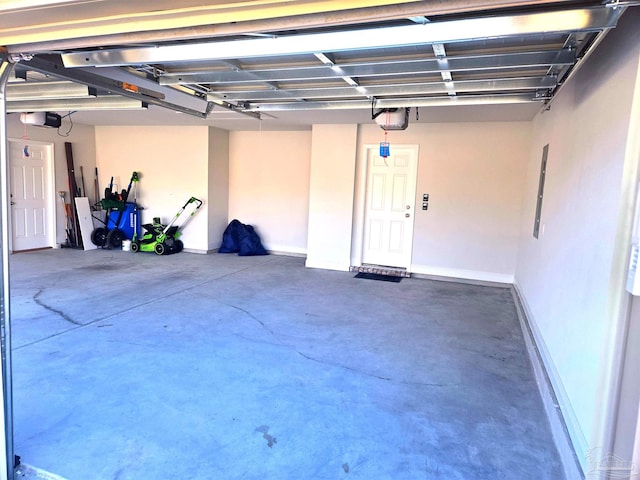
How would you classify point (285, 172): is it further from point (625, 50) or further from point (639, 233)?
point (639, 233)

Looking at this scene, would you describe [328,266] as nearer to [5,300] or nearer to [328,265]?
[328,265]

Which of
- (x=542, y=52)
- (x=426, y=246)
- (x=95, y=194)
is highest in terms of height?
(x=542, y=52)

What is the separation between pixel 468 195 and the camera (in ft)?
20.5

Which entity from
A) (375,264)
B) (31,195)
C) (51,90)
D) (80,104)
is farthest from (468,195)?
(31,195)

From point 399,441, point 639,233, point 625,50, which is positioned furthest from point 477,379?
point 625,50

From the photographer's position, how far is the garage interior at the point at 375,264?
163 cm

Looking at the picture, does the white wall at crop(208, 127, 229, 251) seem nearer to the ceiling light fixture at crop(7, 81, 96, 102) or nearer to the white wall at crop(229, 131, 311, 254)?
the white wall at crop(229, 131, 311, 254)

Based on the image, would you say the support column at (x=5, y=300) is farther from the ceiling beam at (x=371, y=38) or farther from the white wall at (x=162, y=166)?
the white wall at (x=162, y=166)

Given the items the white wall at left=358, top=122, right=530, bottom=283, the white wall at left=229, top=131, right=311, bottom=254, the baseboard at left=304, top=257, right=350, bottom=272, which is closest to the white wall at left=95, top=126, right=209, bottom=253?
the white wall at left=229, top=131, right=311, bottom=254

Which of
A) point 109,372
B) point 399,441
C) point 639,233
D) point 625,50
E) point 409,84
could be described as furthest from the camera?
point 409,84

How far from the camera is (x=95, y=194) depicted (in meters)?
8.74

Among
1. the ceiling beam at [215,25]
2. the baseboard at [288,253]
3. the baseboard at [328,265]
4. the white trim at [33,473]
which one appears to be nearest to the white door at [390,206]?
the baseboard at [328,265]

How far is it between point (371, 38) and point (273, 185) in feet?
20.7

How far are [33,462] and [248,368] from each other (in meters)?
1.43
